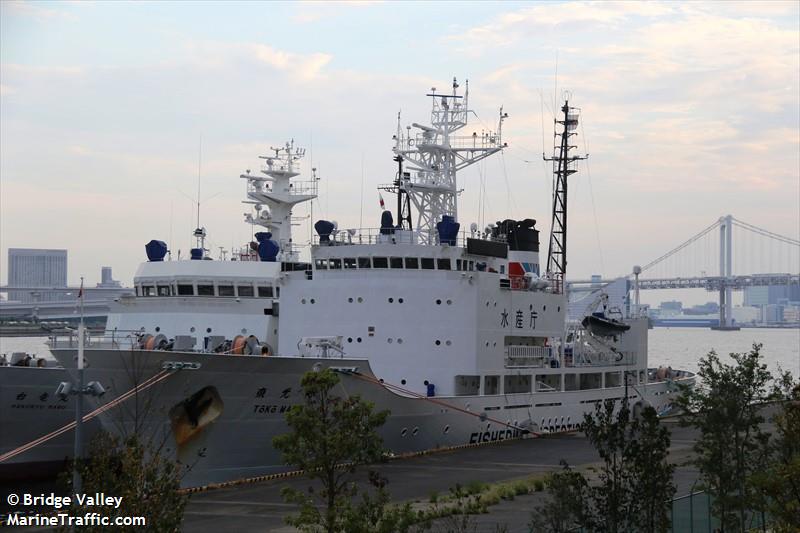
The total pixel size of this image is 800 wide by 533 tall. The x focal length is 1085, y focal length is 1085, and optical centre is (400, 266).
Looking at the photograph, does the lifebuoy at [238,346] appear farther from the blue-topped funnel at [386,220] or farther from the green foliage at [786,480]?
the green foliage at [786,480]

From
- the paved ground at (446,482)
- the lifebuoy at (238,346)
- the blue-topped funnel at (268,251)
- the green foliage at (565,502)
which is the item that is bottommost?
the paved ground at (446,482)

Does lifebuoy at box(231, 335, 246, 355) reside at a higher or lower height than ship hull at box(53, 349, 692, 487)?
higher

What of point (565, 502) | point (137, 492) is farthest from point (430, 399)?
point (137, 492)

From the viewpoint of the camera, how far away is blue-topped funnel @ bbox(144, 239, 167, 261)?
1458 inches

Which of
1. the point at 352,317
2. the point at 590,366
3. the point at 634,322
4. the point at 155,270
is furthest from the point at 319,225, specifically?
the point at 634,322

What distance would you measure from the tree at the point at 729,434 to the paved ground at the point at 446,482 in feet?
11.5

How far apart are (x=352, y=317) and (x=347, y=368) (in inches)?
145

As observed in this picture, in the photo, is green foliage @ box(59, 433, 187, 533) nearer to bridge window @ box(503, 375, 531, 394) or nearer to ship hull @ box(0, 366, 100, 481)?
ship hull @ box(0, 366, 100, 481)

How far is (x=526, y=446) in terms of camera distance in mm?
32969

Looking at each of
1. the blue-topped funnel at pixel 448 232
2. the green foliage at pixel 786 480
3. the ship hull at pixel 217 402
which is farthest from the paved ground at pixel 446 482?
the blue-topped funnel at pixel 448 232

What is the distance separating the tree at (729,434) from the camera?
17.7m

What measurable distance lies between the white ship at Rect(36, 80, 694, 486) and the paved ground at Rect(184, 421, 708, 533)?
928mm

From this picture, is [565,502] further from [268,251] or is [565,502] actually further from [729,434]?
[268,251]

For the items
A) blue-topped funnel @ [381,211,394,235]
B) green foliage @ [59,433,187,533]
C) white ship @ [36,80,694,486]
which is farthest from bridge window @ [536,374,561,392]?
green foliage @ [59,433,187,533]
